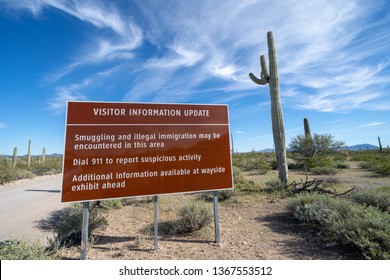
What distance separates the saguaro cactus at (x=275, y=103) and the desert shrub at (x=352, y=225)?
3921 mm

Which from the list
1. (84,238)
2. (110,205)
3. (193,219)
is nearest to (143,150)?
(84,238)

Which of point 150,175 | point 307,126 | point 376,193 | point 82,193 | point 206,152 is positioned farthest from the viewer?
point 307,126

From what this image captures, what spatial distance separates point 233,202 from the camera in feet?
26.9

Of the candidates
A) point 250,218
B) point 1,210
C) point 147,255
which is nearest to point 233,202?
point 250,218

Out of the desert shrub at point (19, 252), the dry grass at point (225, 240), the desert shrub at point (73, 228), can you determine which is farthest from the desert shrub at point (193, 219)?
the desert shrub at point (19, 252)

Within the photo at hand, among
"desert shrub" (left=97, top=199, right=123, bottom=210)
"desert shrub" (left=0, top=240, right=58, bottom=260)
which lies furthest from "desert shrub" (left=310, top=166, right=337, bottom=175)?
"desert shrub" (left=0, top=240, right=58, bottom=260)

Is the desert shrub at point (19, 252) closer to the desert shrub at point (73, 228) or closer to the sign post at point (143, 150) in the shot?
the sign post at point (143, 150)

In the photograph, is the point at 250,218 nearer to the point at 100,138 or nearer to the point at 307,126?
the point at 100,138

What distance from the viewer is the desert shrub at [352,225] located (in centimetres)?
366

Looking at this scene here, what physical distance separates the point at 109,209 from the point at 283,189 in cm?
606

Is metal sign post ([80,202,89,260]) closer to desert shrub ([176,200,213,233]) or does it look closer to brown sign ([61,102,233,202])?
brown sign ([61,102,233,202])

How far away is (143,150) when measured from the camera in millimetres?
4516

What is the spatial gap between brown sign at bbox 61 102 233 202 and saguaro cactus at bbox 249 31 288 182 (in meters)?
5.23

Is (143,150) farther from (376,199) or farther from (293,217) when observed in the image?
(376,199)
